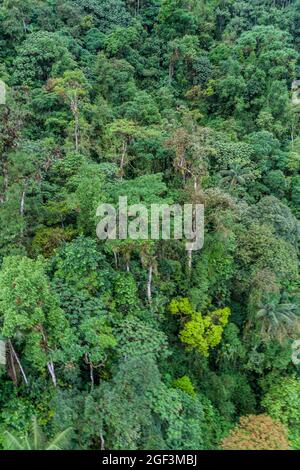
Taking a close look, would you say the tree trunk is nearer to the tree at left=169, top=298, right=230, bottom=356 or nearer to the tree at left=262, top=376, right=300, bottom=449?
the tree at left=169, top=298, right=230, bottom=356

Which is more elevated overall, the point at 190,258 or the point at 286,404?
the point at 190,258

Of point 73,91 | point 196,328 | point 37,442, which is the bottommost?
point 37,442

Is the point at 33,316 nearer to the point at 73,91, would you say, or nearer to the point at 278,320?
the point at 278,320

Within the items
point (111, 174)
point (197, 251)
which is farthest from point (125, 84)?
point (197, 251)

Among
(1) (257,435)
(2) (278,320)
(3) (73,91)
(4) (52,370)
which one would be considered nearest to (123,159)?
(3) (73,91)
